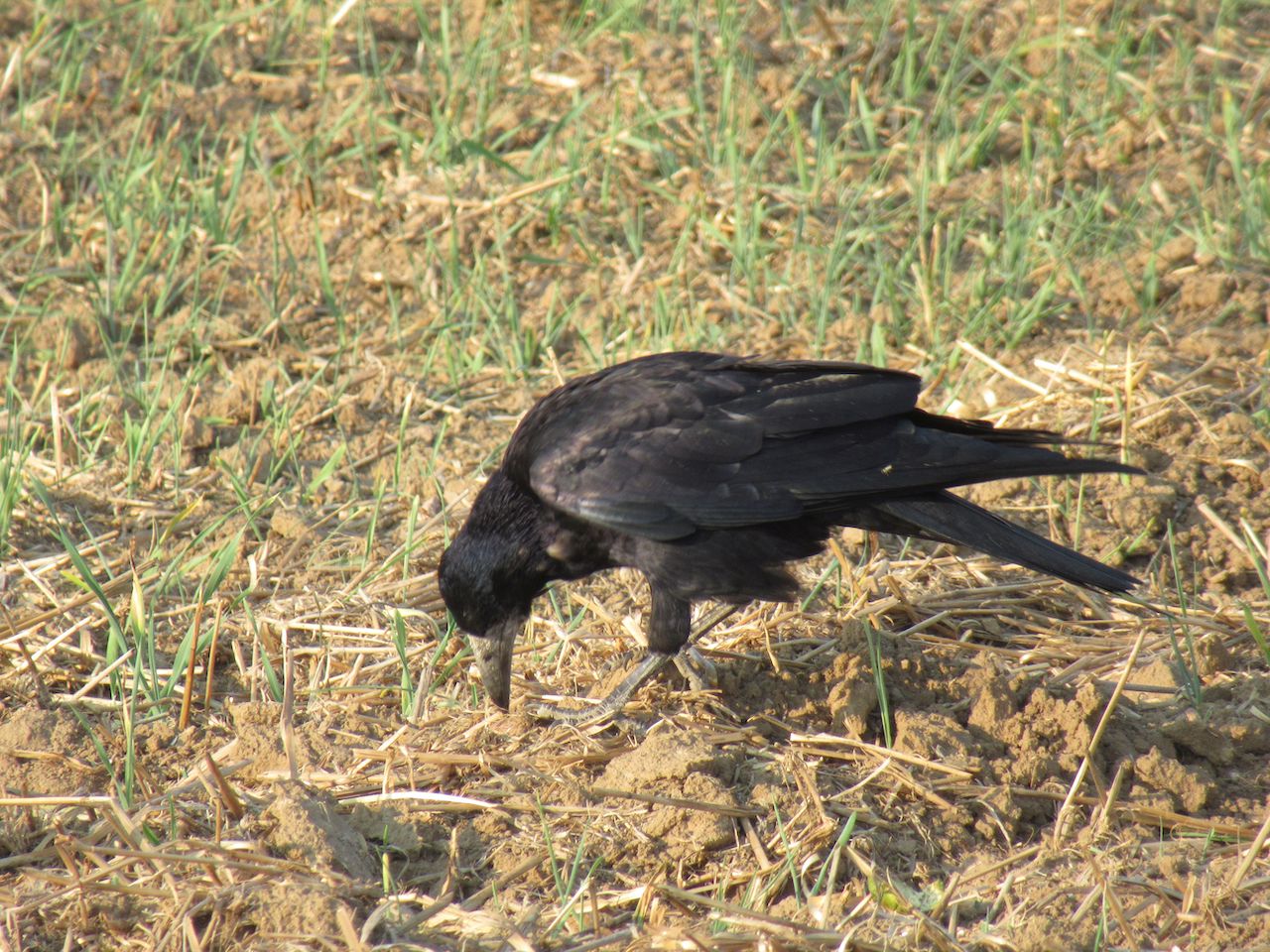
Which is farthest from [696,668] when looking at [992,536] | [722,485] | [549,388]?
[549,388]

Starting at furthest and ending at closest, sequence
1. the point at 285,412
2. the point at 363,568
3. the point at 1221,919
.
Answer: the point at 285,412 → the point at 363,568 → the point at 1221,919

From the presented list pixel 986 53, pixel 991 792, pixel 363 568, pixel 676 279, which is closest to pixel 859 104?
pixel 986 53

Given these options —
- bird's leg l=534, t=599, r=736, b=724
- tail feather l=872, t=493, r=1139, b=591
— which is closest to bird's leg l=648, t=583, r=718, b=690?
bird's leg l=534, t=599, r=736, b=724

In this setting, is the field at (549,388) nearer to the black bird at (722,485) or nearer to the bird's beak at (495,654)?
the bird's beak at (495,654)

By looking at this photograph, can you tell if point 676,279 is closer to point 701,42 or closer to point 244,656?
point 701,42

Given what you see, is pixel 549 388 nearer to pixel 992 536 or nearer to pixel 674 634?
pixel 674 634

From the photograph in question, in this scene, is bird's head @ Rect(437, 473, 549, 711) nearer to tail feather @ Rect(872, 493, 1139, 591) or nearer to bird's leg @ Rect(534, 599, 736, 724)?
bird's leg @ Rect(534, 599, 736, 724)

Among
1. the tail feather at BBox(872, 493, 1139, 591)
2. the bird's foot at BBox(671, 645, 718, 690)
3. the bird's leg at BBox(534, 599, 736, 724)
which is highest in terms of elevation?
the tail feather at BBox(872, 493, 1139, 591)

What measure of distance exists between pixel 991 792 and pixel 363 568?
2.08m

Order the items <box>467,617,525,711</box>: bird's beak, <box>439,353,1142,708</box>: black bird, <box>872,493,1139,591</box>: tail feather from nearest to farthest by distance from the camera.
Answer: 1. <box>872,493,1139,591</box>: tail feather
2. <box>439,353,1142,708</box>: black bird
3. <box>467,617,525,711</box>: bird's beak

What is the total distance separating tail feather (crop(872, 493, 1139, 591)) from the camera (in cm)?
370

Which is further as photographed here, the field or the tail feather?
the tail feather

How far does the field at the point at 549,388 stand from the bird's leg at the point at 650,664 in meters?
0.06

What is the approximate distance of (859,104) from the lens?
6.61 metres
